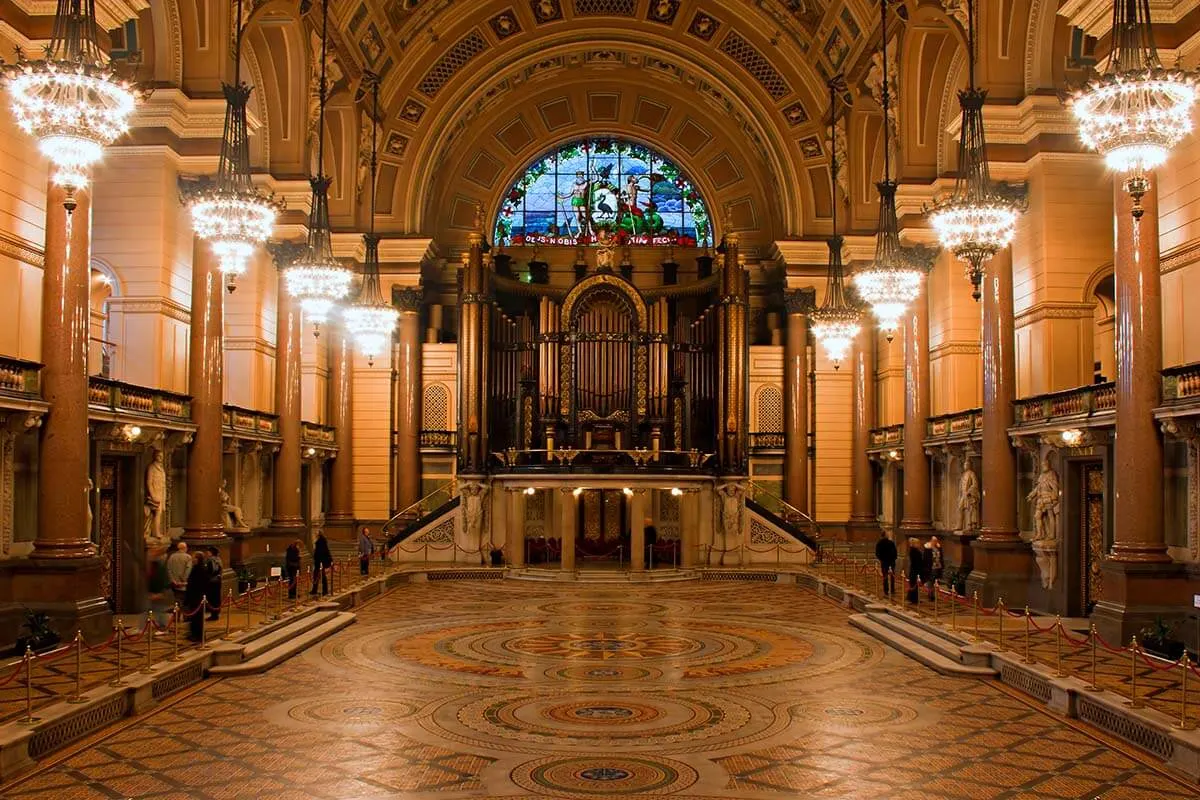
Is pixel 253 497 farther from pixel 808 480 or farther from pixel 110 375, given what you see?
pixel 808 480

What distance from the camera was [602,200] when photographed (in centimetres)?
3725

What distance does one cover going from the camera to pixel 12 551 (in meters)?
15.2

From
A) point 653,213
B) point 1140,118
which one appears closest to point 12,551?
point 1140,118

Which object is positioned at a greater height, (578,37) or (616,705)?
(578,37)

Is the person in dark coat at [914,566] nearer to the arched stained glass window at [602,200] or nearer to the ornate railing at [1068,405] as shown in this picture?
the ornate railing at [1068,405]

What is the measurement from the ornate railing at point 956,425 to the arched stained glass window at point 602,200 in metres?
13.7

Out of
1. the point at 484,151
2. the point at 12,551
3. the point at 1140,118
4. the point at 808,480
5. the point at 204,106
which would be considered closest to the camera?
the point at 1140,118

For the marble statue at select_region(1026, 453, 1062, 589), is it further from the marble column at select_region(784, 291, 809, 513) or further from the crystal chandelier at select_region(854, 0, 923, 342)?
the marble column at select_region(784, 291, 809, 513)

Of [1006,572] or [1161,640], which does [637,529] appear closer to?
[1006,572]

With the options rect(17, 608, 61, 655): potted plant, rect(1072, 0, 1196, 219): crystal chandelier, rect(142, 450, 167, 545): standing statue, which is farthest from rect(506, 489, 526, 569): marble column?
rect(1072, 0, 1196, 219): crystal chandelier

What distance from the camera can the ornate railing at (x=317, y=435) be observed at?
94.1 ft

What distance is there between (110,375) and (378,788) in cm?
1496

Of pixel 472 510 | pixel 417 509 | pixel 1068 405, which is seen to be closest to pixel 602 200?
pixel 417 509

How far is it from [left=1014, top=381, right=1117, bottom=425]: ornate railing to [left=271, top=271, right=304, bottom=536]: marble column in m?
16.2
